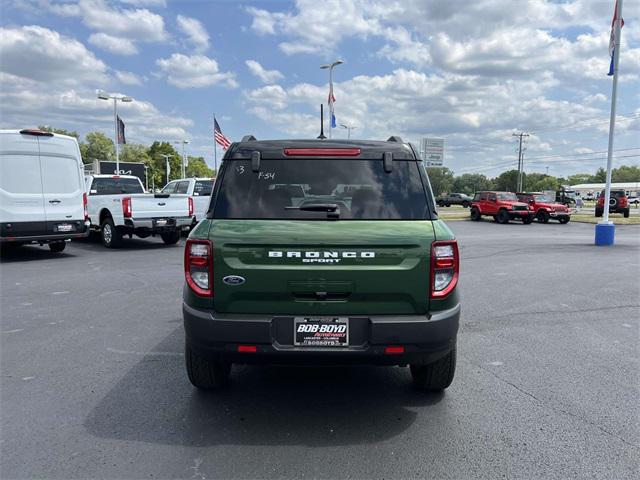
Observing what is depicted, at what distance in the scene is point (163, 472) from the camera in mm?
2898

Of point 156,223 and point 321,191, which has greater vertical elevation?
point 321,191

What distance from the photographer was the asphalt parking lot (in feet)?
9.88

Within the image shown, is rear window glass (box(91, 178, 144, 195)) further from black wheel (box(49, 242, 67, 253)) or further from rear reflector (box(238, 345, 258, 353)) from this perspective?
rear reflector (box(238, 345, 258, 353))

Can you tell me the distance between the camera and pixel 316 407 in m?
3.79

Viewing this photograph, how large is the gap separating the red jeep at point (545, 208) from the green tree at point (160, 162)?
8358 cm

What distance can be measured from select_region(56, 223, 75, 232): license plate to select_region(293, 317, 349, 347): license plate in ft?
34.3

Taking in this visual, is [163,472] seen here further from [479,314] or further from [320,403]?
[479,314]

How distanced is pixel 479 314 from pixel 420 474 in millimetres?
4169

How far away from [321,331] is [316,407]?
0.82m

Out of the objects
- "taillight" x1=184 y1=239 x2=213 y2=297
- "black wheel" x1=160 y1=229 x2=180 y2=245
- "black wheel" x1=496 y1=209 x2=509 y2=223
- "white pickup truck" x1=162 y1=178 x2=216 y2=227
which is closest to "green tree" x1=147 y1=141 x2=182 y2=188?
"black wheel" x1=496 y1=209 x2=509 y2=223

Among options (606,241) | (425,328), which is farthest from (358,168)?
(606,241)

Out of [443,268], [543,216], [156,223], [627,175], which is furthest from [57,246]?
[627,175]

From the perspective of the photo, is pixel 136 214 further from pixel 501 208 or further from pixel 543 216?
pixel 543 216

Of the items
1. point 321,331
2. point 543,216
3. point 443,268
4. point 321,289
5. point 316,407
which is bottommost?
point 543,216
